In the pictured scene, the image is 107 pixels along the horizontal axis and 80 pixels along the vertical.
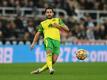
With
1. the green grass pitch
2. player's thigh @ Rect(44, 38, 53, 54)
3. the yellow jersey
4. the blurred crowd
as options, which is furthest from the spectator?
player's thigh @ Rect(44, 38, 53, 54)

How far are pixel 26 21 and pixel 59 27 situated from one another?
41.2 ft

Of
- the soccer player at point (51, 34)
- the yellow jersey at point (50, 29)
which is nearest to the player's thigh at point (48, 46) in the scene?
the soccer player at point (51, 34)

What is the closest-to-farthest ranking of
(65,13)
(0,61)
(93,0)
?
(0,61), (65,13), (93,0)

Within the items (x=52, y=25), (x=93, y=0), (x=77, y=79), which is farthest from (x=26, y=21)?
(x=77, y=79)

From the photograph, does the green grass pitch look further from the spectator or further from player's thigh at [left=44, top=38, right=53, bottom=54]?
the spectator

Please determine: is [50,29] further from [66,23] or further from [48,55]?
[66,23]

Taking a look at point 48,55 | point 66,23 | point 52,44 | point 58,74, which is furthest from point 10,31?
point 48,55

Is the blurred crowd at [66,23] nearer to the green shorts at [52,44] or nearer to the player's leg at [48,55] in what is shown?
the green shorts at [52,44]

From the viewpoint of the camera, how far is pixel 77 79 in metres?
15.4

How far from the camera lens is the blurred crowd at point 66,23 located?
28.8 meters

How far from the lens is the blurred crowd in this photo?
28.8m

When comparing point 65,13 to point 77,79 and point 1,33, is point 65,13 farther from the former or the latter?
point 77,79

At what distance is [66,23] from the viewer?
31062 millimetres

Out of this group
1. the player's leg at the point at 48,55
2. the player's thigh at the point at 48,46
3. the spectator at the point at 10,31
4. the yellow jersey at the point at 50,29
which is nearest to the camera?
the player's leg at the point at 48,55
